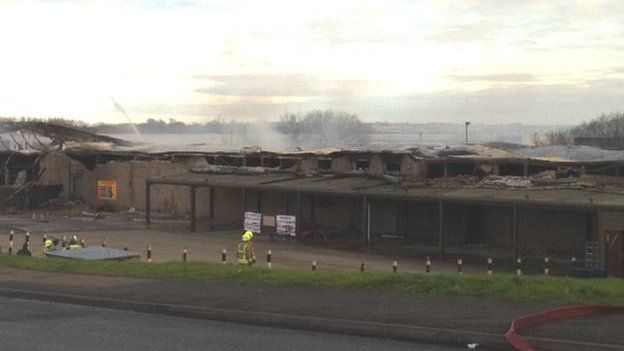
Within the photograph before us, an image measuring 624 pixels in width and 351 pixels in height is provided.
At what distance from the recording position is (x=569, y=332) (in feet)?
31.6

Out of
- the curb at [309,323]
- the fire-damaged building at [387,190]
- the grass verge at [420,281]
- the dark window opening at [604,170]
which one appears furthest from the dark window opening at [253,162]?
the curb at [309,323]

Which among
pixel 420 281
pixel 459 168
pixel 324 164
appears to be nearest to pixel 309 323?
pixel 420 281

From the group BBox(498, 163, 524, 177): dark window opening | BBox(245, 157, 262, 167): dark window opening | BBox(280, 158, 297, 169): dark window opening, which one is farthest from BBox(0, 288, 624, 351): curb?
BBox(245, 157, 262, 167): dark window opening

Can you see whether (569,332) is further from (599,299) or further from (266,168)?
(266,168)

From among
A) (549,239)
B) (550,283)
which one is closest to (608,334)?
(550,283)

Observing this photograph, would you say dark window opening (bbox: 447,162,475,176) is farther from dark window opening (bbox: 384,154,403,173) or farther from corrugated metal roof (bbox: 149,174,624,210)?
corrugated metal roof (bbox: 149,174,624,210)

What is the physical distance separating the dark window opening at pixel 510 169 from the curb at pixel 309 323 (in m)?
31.0

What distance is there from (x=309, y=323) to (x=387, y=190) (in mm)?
26671

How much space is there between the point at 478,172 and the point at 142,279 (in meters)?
29.9

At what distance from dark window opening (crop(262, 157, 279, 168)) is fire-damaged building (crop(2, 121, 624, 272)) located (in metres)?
0.07

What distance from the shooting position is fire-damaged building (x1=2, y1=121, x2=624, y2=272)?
1300 inches

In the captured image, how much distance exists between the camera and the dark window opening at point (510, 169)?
41812 millimetres

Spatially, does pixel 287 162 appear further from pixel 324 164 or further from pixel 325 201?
pixel 325 201

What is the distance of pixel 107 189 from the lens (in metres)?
59.1
